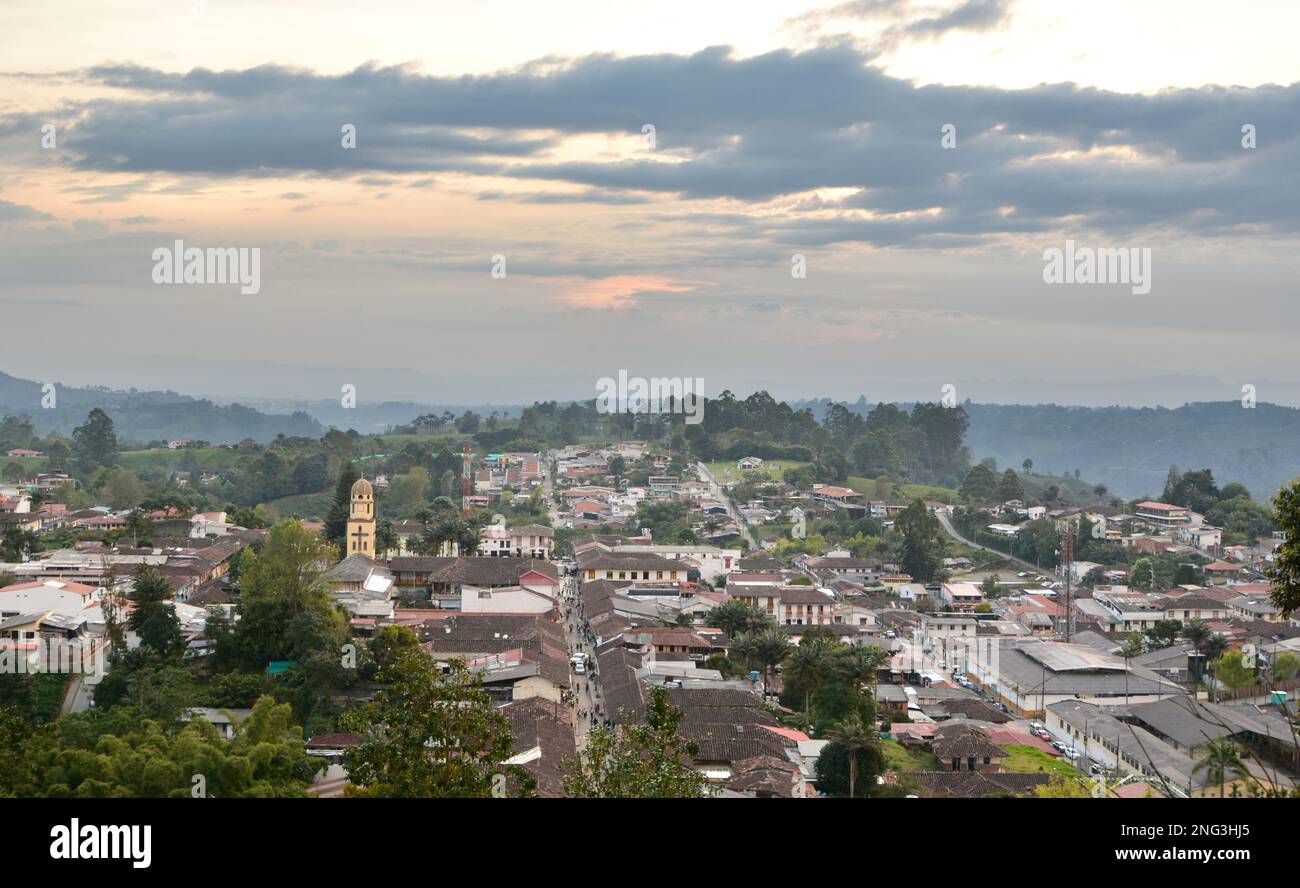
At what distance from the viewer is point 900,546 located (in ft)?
99.1

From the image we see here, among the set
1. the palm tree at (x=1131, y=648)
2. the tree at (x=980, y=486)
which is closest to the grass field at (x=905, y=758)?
the palm tree at (x=1131, y=648)

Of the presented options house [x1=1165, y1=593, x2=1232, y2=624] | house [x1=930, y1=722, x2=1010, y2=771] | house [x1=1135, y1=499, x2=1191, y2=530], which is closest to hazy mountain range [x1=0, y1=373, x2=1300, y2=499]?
house [x1=1135, y1=499, x2=1191, y2=530]

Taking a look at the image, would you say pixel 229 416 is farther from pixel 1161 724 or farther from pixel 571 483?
pixel 1161 724

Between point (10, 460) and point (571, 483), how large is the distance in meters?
21.6

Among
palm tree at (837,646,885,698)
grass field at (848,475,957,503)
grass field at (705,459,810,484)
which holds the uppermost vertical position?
grass field at (705,459,810,484)

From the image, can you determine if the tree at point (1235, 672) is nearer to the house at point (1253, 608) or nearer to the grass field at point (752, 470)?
the house at point (1253, 608)

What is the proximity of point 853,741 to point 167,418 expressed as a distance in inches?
3368

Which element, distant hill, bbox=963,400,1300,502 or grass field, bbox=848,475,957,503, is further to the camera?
distant hill, bbox=963,400,1300,502

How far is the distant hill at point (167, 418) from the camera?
8681 centimetres

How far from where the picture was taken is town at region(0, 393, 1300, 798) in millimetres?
9289

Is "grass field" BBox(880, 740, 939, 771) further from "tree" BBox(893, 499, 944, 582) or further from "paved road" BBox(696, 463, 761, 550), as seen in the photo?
"paved road" BBox(696, 463, 761, 550)

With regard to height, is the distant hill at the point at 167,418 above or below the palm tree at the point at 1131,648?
above

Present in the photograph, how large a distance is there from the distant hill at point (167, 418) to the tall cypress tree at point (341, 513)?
61.9m

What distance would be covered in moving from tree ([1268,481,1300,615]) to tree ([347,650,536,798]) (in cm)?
Answer: 413
